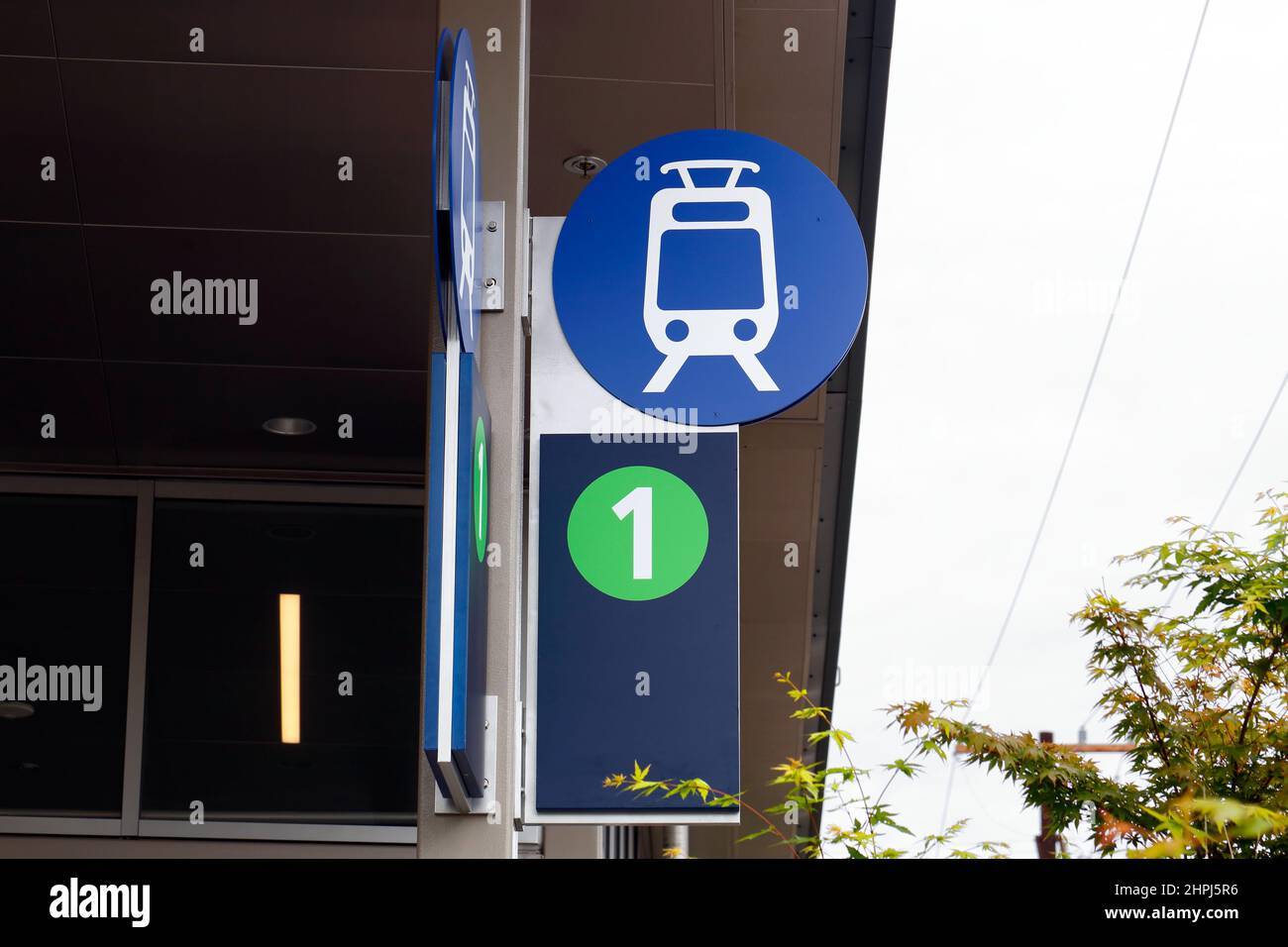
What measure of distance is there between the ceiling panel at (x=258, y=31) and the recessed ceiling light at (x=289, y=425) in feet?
6.86

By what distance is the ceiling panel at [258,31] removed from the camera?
501cm

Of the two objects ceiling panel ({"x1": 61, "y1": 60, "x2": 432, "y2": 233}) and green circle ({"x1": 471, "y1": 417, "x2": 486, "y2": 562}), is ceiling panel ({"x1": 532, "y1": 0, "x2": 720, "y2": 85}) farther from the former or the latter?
green circle ({"x1": 471, "y1": 417, "x2": 486, "y2": 562})

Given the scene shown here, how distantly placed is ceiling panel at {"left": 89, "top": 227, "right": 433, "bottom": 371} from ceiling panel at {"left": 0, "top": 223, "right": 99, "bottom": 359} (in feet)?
0.26

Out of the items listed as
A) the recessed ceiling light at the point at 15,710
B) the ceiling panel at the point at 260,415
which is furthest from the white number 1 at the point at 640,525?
the recessed ceiling light at the point at 15,710

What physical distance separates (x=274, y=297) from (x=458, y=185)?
4.08 m

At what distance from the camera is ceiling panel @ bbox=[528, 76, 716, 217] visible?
5.28 m

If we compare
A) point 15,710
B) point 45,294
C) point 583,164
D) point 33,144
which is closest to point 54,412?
point 45,294

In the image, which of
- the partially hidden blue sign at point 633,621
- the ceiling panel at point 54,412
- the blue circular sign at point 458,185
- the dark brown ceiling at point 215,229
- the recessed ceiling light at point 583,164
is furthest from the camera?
the ceiling panel at point 54,412

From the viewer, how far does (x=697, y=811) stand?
289 centimetres

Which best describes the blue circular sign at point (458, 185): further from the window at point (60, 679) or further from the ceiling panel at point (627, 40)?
the window at point (60, 679)

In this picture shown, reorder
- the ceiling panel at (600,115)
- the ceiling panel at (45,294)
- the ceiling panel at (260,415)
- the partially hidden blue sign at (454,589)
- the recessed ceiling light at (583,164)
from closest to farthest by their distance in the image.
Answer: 1. the partially hidden blue sign at (454,589)
2. the ceiling panel at (600,115)
3. the recessed ceiling light at (583,164)
4. the ceiling panel at (45,294)
5. the ceiling panel at (260,415)

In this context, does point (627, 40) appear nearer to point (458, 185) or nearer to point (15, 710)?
point (458, 185)

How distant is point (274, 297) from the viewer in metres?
6.20
